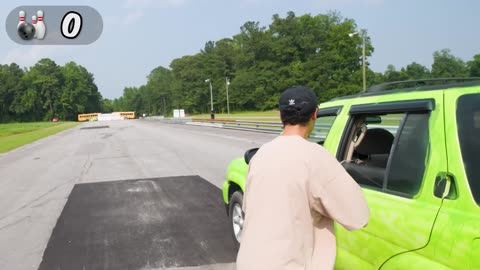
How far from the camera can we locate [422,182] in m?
2.50

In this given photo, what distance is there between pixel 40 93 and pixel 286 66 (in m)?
89.5

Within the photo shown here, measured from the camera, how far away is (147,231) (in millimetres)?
6477

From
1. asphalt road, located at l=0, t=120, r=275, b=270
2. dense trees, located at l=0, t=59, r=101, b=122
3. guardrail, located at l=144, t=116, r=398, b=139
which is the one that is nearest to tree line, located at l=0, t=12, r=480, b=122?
dense trees, located at l=0, t=59, r=101, b=122

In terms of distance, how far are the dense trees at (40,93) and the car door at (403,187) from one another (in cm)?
14957

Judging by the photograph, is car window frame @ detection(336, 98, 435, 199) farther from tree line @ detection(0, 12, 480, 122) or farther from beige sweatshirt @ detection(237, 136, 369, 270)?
tree line @ detection(0, 12, 480, 122)

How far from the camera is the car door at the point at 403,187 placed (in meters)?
2.42

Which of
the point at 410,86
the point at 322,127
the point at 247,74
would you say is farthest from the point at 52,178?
the point at 247,74

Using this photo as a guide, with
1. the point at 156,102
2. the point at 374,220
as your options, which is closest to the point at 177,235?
the point at 374,220

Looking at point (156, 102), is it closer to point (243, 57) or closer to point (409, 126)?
point (243, 57)

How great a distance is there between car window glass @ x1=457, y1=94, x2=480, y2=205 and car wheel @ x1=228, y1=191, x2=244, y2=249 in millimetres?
3049

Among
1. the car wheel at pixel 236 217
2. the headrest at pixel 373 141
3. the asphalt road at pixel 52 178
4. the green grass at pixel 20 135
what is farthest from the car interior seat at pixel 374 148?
the green grass at pixel 20 135

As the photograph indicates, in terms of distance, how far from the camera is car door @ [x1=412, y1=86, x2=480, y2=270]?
210 cm

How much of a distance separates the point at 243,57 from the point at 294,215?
342ft

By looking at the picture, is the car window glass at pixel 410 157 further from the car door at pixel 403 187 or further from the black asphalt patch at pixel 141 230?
the black asphalt patch at pixel 141 230
